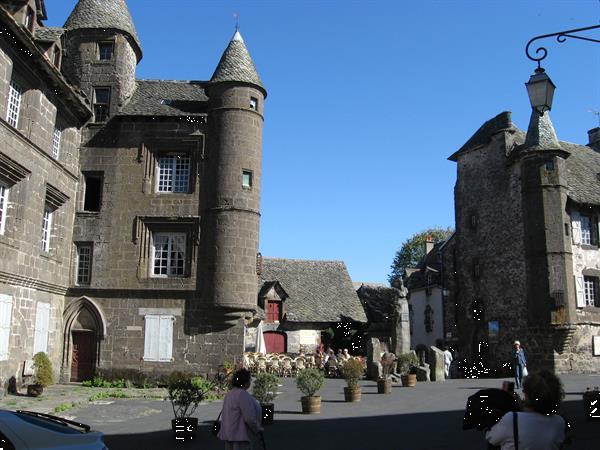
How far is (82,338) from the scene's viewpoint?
22.9m

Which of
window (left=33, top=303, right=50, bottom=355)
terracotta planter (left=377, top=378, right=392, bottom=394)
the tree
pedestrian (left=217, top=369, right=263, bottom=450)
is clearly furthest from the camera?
the tree

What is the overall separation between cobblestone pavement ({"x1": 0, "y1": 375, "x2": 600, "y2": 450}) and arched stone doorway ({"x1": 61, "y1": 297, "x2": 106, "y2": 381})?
7.77ft

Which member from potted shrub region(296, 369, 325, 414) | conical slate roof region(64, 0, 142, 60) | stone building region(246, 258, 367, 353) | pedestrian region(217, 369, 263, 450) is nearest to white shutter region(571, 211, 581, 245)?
stone building region(246, 258, 367, 353)

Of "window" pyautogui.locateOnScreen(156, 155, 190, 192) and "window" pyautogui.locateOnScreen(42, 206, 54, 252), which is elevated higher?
"window" pyautogui.locateOnScreen(156, 155, 190, 192)

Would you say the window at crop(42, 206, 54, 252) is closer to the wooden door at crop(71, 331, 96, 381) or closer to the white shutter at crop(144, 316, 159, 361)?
the wooden door at crop(71, 331, 96, 381)

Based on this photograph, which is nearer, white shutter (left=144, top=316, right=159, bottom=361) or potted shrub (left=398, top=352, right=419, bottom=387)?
white shutter (left=144, top=316, right=159, bottom=361)

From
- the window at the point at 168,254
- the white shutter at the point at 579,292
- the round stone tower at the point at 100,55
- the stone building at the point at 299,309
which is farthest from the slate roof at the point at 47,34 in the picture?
the white shutter at the point at 579,292

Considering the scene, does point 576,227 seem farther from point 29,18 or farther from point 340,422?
point 29,18

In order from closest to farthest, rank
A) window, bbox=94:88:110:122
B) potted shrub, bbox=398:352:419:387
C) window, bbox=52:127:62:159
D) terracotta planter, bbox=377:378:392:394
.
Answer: terracotta planter, bbox=377:378:392:394 → window, bbox=52:127:62:159 → window, bbox=94:88:110:122 → potted shrub, bbox=398:352:419:387

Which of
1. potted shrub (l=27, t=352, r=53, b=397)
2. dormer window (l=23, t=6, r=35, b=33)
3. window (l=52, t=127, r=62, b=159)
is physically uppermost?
dormer window (l=23, t=6, r=35, b=33)

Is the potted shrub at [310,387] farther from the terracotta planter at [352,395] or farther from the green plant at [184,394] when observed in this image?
the green plant at [184,394]

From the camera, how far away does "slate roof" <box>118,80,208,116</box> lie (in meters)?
24.0

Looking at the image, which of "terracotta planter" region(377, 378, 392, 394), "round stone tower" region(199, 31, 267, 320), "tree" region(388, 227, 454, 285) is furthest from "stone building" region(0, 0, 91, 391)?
"tree" region(388, 227, 454, 285)

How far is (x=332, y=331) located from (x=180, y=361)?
18133 millimetres
